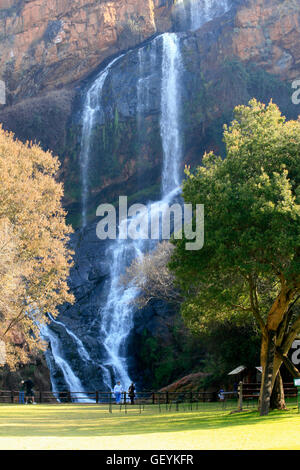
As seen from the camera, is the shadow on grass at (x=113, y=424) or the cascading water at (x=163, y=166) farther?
the cascading water at (x=163, y=166)

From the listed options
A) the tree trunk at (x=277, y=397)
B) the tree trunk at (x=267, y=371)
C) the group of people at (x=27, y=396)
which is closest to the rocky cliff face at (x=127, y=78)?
the group of people at (x=27, y=396)

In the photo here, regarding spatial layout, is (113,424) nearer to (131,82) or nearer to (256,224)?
(256,224)

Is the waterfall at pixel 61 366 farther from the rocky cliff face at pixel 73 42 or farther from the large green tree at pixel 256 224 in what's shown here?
the rocky cliff face at pixel 73 42

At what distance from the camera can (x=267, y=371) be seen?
1984 cm

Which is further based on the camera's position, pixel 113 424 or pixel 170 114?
pixel 170 114

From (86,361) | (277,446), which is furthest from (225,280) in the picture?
(86,361)

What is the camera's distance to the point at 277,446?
37.5 feet

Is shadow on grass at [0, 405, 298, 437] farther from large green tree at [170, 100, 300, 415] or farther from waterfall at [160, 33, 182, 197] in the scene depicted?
waterfall at [160, 33, 182, 197]

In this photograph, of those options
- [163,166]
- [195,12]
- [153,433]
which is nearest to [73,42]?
[195,12]

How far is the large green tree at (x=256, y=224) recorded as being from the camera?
19.2 m

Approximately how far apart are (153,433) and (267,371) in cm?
639

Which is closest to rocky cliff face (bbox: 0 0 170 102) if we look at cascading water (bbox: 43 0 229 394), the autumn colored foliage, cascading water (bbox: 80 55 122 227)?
cascading water (bbox: 43 0 229 394)

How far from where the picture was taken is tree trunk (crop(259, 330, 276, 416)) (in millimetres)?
19375
